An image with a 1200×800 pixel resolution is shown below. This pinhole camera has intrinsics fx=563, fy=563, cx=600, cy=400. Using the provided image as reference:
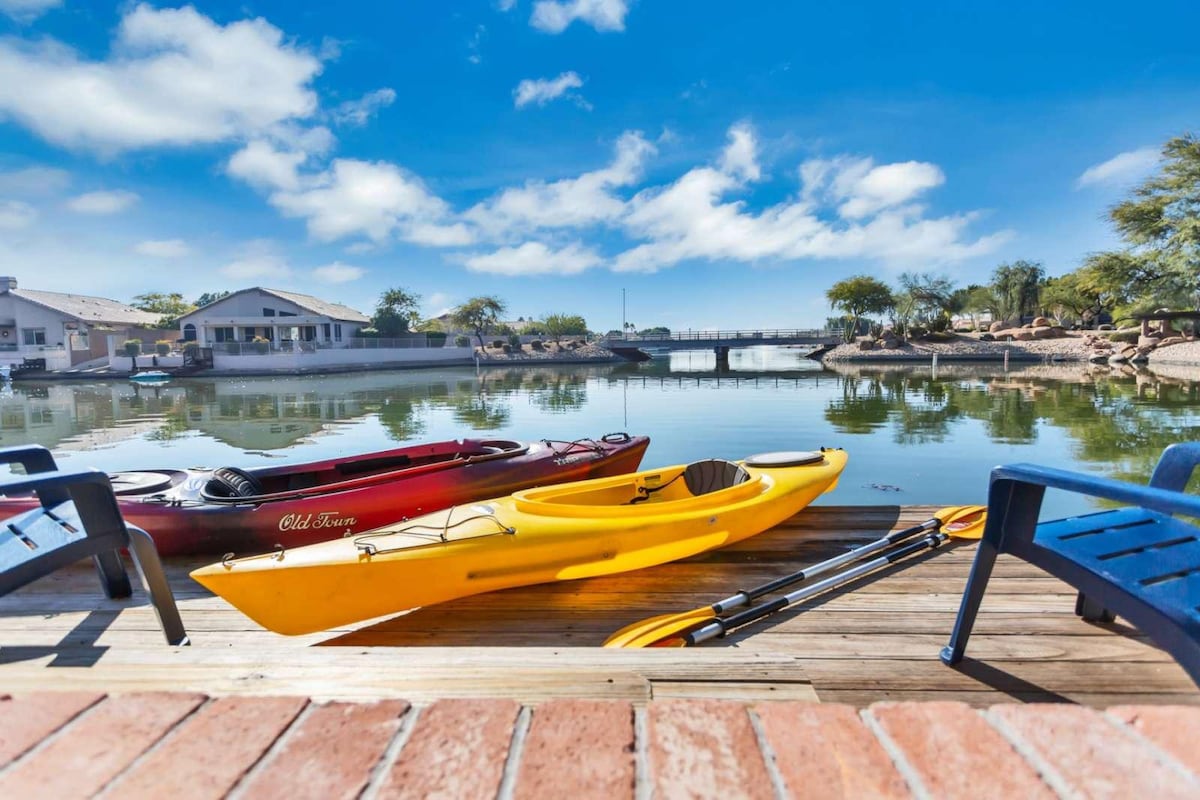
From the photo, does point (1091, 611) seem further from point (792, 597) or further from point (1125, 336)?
point (1125, 336)

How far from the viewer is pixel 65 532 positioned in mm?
2104

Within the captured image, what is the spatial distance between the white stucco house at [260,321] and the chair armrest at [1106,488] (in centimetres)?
4164

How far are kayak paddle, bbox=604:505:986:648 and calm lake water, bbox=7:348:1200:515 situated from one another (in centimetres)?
355

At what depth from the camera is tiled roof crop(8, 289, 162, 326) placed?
122 ft

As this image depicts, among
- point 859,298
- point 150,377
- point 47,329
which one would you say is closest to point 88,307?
point 47,329

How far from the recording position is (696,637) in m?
2.67

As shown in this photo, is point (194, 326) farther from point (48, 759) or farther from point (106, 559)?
point (48, 759)

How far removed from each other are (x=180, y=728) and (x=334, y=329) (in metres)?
45.7

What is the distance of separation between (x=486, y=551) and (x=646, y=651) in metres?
2.25

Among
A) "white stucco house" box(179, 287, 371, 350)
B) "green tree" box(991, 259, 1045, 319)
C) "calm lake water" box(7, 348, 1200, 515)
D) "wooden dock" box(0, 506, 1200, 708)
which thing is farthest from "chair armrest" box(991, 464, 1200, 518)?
"green tree" box(991, 259, 1045, 319)

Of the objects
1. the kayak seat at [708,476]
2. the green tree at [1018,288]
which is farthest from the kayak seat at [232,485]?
the green tree at [1018,288]

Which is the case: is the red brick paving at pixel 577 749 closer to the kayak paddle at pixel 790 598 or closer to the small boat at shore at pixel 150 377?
the kayak paddle at pixel 790 598

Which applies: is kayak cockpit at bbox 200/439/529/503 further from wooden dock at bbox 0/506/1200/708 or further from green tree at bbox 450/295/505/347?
green tree at bbox 450/295/505/347

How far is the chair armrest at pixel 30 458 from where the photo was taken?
2.31 meters
